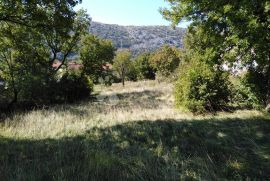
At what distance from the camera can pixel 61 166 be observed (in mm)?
6570

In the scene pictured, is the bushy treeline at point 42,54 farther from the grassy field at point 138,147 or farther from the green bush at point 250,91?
the green bush at point 250,91

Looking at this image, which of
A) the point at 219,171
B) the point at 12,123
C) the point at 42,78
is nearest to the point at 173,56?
the point at 42,78

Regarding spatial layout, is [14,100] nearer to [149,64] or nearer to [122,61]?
[122,61]

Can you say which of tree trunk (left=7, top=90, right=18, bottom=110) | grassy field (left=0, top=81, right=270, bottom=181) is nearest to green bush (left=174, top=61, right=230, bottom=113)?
grassy field (left=0, top=81, right=270, bottom=181)

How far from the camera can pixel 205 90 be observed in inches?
523

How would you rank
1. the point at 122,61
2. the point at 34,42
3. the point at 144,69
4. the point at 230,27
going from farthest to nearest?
1. the point at 144,69
2. the point at 122,61
3. the point at 34,42
4. the point at 230,27

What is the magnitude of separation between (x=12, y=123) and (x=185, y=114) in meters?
7.30

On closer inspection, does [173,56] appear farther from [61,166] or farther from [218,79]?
[61,166]

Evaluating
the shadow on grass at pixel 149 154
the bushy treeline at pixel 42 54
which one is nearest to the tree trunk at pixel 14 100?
the bushy treeline at pixel 42 54

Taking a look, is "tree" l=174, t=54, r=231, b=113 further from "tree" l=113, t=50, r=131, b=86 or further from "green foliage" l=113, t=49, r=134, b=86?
"tree" l=113, t=50, r=131, b=86

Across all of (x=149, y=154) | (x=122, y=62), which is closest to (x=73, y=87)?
(x=149, y=154)

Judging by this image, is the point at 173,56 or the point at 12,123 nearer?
the point at 12,123

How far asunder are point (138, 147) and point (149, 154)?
764 millimetres

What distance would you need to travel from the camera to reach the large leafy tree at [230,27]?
9.30 meters
